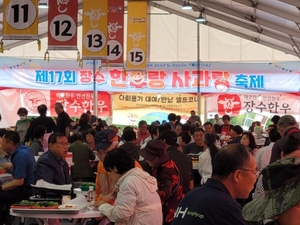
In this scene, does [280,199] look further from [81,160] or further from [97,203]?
[81,160]

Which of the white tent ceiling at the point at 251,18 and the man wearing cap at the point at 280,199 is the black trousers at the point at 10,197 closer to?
the man wearing cap at the point at 280,199

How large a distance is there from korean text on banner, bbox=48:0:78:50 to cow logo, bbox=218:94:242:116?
10940 millimetres

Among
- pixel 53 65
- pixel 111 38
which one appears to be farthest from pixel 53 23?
pixel 53 65

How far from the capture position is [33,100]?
2483cm

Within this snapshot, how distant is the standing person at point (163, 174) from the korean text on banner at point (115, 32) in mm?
10681

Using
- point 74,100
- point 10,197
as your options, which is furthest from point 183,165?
point 74,100

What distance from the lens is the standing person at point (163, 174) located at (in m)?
6.82

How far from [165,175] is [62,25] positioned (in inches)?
322

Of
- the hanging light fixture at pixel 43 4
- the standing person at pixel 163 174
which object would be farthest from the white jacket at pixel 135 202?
the hanging light fixture at pixel 43 4

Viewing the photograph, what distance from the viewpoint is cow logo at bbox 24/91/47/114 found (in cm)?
2477

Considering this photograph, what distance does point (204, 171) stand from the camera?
8742 millimetres

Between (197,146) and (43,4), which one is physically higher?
(43,4)

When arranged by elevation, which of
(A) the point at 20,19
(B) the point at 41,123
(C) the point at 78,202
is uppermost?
(A) the point at 20,19

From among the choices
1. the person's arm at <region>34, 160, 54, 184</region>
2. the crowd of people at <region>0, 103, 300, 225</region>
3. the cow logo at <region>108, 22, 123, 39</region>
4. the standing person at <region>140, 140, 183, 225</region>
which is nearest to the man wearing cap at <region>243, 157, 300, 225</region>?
the crowd of people at <region>0, 103, 300, 225</region>
